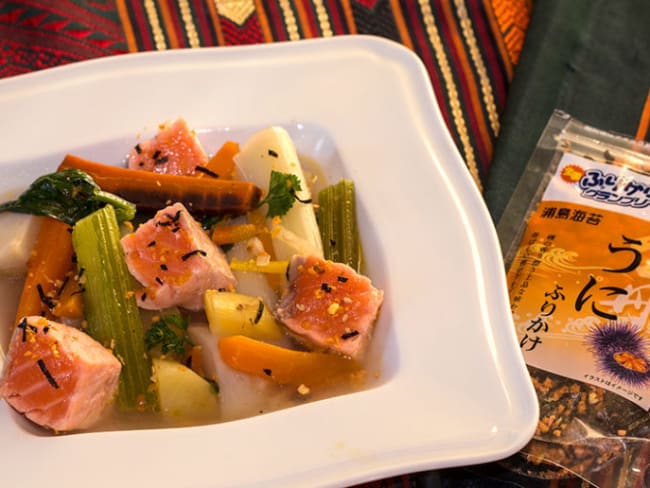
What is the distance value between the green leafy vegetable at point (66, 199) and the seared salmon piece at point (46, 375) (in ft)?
1.16

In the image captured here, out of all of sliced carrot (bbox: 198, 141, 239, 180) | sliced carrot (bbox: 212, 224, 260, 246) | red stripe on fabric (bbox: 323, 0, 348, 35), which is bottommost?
sliced carrot (bbox: 212, 224, 260, 246)

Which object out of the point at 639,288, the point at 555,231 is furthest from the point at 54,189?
the point at 639,288

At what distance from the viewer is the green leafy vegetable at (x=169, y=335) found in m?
1.71

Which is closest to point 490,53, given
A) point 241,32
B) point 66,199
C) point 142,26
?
point 241,32

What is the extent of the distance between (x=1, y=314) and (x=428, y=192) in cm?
116

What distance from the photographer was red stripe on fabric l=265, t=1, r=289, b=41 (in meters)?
2.54

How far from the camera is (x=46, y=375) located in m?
1.50

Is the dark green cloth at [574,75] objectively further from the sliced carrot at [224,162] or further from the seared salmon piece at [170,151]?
the seared salmon piece at [170,151]

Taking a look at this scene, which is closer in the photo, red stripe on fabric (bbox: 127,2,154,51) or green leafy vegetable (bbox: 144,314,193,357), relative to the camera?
green leafy vegetable (bbox: 144,314,193,357)

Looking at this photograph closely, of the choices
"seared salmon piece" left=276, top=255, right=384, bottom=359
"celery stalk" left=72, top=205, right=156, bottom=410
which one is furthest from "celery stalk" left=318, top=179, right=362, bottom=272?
"celery stalk" left=72, top=205, right=156, bottom=410

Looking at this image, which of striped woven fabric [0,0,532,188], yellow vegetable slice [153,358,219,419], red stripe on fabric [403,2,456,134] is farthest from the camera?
red stripe on fabric [403,2,456,134]

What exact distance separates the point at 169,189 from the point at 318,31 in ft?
3.40

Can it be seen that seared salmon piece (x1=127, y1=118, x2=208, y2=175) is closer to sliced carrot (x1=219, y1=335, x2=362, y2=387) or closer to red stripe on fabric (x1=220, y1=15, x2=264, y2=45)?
sliced carrot (x1=219, y1=335, x2=362, y2=387)

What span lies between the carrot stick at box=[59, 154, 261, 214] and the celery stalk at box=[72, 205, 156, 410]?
127mm
